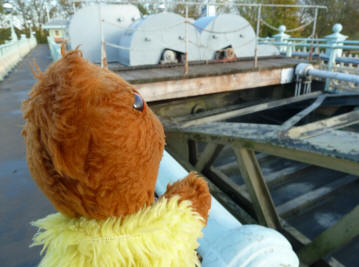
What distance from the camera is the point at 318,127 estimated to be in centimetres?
243

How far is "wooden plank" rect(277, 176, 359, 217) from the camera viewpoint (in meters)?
3.18

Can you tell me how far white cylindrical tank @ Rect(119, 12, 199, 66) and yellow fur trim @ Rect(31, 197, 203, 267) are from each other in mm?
4926

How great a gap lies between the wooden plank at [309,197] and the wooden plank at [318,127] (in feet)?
3.70

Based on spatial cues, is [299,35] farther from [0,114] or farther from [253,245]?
[253,245]

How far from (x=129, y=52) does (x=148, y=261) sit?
5219 mm

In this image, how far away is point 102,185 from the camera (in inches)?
28.5

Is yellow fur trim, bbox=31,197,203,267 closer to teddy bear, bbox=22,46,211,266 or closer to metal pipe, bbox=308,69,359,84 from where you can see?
teddy bear, bbox=22,46,211,266

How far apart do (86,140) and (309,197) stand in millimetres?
3391

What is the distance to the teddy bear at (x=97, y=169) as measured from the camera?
674 millimetres

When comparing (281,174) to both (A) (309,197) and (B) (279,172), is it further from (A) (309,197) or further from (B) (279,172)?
(A) (309,197)

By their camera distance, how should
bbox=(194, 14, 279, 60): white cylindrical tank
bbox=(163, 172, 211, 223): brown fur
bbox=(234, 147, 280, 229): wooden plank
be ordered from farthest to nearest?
bbox=(194, 14, 279, 60): white cylindrical tank < bbox=(234, 147, 280, 229): wooden plank < bbox=(163, 172, 211, 223): brown fur

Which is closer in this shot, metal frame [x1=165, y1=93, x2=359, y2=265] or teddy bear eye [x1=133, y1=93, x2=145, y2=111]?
teddy bear eye [x1=133, y1=93, x2=145, y2=111]

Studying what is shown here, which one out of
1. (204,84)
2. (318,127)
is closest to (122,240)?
(318,127)

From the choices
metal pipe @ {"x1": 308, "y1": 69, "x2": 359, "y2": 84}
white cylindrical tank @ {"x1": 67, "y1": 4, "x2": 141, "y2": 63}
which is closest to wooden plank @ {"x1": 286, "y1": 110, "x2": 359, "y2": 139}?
metal pipe @ {"x1": 308, "y1": 69, "x2": 359, "y2": 84}
